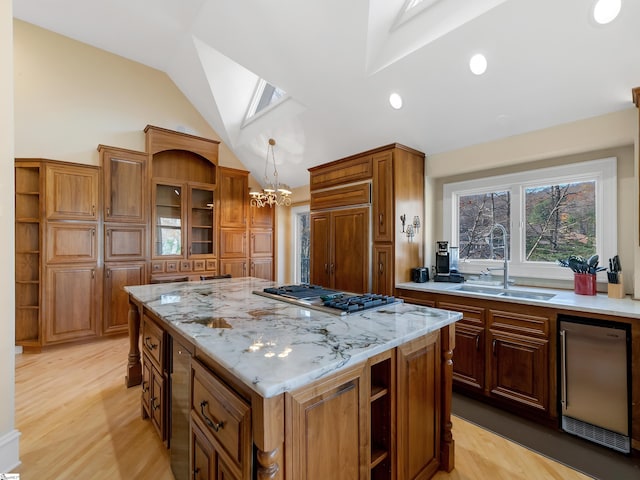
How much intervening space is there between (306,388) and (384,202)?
8.38ft

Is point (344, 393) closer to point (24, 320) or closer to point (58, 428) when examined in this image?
point (58, 428)

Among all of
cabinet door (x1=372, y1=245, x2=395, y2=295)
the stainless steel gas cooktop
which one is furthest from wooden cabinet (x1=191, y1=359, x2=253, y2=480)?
cabinet door (x1=372, y1=245, x2=395, y2=295)

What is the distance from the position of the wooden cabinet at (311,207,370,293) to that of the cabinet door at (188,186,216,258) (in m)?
1.85

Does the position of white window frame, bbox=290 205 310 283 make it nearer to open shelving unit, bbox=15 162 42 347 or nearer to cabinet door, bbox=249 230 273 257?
cabinet door, bbox=249 230 273 257

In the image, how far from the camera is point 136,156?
160 inches

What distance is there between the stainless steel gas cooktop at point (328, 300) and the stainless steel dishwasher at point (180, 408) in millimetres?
688

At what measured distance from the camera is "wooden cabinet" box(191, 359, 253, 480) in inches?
36.4

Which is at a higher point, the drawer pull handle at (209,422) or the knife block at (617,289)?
the knife block at (617,289)

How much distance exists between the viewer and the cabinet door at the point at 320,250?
3.95 metres

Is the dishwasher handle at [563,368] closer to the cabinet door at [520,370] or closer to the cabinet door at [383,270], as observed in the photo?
the cabinet door at [520,370]

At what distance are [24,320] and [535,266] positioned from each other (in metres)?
5.67

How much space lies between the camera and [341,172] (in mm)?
3773

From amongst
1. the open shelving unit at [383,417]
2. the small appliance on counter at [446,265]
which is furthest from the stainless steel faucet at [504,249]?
the open shelving unit at [383,417]

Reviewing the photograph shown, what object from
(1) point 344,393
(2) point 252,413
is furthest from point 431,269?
(2) point 252,413
